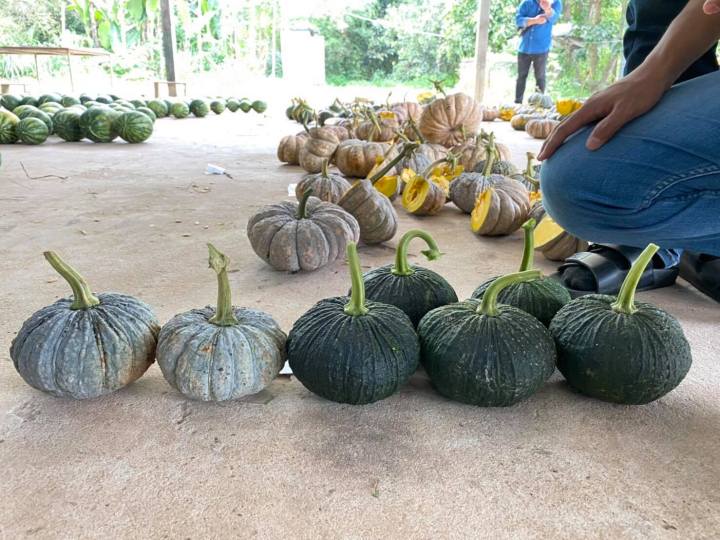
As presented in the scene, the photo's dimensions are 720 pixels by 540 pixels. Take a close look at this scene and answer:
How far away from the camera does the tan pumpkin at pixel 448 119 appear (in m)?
4.38

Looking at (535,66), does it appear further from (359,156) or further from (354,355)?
(354,355)

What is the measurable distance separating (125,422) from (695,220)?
50.6 inches

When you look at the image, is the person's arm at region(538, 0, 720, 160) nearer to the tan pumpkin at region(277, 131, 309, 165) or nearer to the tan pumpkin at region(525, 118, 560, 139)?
the tan pumpkin at region(277, 131, 309, 165)

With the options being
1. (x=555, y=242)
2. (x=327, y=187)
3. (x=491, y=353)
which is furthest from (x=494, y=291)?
(x=327, y=187)

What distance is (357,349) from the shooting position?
1251 millimetres

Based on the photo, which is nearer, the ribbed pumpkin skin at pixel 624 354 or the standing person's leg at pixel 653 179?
the standing person's leg at pixel 653 179

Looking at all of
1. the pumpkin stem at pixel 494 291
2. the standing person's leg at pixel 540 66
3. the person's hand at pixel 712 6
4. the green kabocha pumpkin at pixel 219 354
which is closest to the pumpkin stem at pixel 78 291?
the green kabocha pumpkin at pixel 219 354

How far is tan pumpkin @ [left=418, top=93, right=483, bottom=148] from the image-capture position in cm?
438

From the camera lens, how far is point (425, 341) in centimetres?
134

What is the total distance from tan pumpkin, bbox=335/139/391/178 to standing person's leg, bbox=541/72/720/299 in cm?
234

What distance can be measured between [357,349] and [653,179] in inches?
27.7

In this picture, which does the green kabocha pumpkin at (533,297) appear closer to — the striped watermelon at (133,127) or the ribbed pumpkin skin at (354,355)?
the ribbed pumpkin skin at (354,355)

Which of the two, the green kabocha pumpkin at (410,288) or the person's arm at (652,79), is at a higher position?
the person's arm at (652,79)

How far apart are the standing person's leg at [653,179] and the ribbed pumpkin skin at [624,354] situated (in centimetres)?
20
